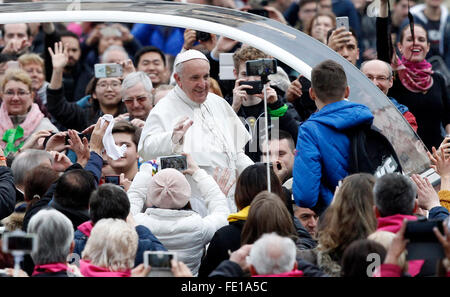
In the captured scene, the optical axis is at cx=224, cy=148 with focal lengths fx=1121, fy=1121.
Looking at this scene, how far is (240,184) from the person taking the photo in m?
7.21

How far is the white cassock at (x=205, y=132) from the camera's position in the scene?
8.41 metres

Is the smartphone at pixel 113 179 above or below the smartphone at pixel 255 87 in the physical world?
below

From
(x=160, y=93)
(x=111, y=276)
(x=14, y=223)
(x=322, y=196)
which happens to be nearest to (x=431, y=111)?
(x=160, y=93)

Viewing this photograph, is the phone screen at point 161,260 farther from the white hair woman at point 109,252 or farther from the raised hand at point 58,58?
the raised hand at point 58,58

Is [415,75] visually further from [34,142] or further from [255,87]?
[34,142]

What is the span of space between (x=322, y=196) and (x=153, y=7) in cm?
267

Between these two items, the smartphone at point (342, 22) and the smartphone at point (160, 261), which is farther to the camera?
the smartphone at point (342, 22)

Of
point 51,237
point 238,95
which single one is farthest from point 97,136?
point 51,237

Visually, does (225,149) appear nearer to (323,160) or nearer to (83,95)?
(323,160)

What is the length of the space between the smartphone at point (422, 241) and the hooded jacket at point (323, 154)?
165 centimetres

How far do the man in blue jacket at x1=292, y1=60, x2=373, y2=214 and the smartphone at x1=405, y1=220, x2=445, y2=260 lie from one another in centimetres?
165

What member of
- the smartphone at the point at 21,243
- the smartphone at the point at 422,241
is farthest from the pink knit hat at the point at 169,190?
the smartphone at the point at 422,241

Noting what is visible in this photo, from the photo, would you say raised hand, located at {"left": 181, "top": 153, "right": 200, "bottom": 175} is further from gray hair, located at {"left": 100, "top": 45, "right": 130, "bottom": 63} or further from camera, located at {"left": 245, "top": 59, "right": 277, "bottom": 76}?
gray hair, located at {"left": 100, "top": 45, "right": 130, "bottom": 63}

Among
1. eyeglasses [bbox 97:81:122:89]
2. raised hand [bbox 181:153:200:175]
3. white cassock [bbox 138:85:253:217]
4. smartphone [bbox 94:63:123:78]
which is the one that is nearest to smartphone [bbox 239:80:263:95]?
white cassock [bbox 138:85:253:217]
